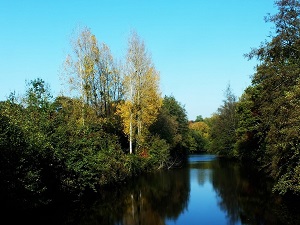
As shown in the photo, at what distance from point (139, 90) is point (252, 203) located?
20.6 m

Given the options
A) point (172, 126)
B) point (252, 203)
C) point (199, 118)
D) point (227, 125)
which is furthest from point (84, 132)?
point (199, 118)

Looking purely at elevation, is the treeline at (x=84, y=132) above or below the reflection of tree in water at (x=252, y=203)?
above

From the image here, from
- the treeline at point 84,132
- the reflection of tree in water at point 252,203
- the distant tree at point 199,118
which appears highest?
the distant tree at point 199,118

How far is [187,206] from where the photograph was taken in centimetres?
2122

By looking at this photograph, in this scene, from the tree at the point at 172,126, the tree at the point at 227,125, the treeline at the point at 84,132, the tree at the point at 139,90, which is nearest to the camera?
the treeline at the point at 84,132

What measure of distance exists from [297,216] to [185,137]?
4793cm

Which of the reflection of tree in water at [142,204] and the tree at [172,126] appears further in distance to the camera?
the tree at [172,126]

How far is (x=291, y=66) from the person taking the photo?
2042cm

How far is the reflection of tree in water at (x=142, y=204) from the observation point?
18.0 metres

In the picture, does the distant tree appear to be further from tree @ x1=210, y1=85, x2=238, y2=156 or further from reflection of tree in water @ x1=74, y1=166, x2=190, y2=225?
reflection of tree in water @ x1=74, y1=166, x2=190, y2=225

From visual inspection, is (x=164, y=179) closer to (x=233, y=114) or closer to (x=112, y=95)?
(x=112, y=95)

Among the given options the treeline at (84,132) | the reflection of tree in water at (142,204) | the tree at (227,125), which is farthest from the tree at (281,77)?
the tree at (227,125)

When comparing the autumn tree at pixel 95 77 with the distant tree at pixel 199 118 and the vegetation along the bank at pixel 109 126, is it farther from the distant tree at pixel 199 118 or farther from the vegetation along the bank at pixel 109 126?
the distant tree at pixel 199 118

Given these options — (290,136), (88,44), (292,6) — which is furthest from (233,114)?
(290,136)
